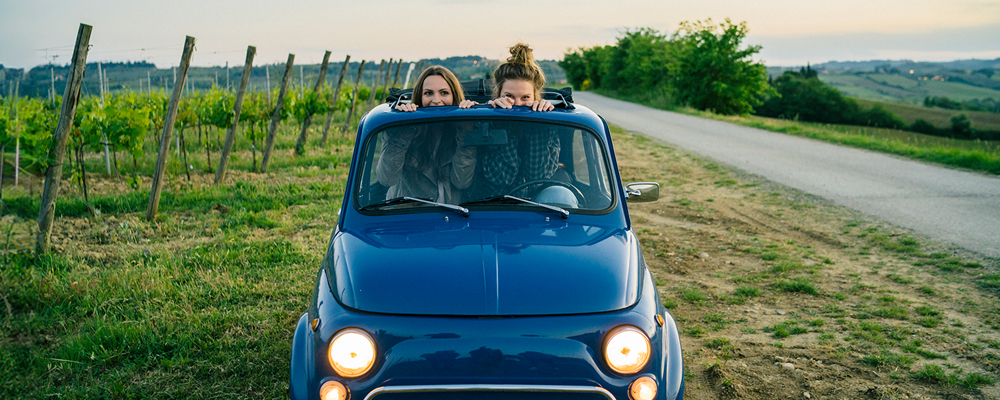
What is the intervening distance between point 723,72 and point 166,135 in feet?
86.5

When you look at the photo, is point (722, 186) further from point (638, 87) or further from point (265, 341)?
point (638, 87)

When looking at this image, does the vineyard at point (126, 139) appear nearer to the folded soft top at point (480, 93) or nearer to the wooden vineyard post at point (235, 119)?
the wooden vineyard post at point (235, 119)

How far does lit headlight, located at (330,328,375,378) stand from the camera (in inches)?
83.8

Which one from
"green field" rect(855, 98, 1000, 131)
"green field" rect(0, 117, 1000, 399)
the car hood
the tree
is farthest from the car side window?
"green field" rect(855, 98, 1000, 131)

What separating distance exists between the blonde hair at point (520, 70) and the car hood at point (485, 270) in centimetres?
159

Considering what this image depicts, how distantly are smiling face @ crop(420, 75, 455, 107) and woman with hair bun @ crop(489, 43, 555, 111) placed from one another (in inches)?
13.0

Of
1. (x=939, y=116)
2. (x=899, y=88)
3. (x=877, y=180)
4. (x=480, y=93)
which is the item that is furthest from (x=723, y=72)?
(x=899, y=88)

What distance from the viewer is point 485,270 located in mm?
2328

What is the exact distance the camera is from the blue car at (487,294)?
209 centimetres

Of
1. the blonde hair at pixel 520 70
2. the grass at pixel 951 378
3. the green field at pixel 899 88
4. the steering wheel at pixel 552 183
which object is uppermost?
the green field at pixel 899 88

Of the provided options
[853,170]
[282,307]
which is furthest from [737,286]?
[853,170]

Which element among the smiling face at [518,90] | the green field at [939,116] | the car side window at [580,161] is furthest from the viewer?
the green field at [939,116]

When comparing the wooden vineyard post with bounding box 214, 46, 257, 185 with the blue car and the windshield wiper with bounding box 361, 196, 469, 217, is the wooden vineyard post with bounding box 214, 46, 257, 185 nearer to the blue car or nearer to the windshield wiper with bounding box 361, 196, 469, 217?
the blue car

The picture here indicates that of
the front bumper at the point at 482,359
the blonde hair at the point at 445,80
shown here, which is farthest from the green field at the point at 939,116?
the front bumper at the point at 482,359
